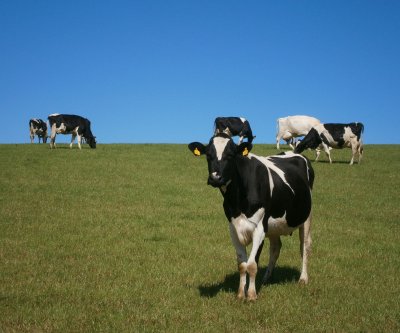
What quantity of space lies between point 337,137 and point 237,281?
22.5 meters

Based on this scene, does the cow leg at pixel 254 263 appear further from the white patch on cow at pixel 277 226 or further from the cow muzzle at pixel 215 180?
the cow muzzle at pixel 215 180

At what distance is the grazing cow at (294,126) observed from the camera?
1442 inches

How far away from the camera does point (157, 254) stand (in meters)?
10.8

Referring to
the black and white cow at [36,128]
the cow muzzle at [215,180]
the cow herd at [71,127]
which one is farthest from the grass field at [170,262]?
the black and white cow at [36,128]

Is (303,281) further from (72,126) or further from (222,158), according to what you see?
(72,126)

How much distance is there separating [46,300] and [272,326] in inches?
138

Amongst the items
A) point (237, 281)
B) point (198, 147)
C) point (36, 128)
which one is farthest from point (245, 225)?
point (36, 128)

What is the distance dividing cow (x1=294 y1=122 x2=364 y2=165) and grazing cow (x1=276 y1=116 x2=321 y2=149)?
20.0ft

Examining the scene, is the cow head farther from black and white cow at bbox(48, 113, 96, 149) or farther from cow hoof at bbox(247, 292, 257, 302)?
black and white cow at bbox(48, 113, 96, 149)

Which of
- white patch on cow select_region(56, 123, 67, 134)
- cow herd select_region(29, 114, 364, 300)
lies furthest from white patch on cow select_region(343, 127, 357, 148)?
A: cow herd select_region(29, 114, 364, 300)

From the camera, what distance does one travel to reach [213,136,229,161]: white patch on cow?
24.5 ft

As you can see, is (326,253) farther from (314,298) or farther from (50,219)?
(50,219)

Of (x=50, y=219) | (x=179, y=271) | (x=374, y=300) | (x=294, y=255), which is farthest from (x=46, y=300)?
(x=50, y=219)

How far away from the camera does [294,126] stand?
36969 millimetres
